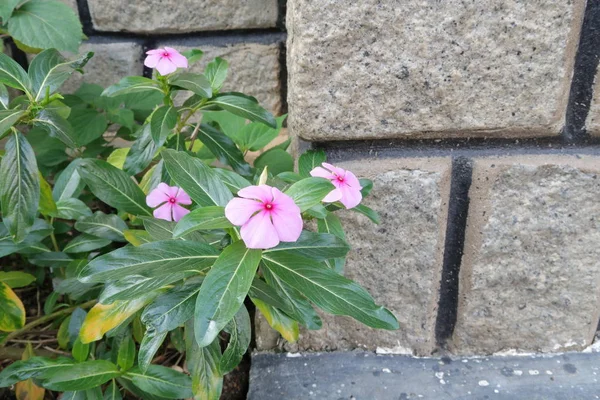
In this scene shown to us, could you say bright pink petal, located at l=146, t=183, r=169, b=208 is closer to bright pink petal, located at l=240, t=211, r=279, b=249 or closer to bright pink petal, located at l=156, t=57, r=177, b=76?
bright pink petal, located at l=156, t=57, r=177, b=76

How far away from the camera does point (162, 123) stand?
849 millimetres

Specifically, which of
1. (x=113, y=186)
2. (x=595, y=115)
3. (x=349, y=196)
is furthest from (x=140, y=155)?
(x=595, y=115)

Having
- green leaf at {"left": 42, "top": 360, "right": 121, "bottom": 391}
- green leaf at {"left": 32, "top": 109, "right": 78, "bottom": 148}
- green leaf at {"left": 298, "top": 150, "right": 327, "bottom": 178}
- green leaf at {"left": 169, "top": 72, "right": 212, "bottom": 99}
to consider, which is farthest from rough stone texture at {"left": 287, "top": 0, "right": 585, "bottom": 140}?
green leaf at {"left": 42, "top": 360, "right": 121, "bottom": 391}

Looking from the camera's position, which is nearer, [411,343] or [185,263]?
[185,263]

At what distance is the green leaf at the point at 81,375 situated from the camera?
2.55 feet

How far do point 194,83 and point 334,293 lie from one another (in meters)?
0.41

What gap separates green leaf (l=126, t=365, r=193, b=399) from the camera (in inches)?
31.5

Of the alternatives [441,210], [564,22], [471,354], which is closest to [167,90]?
[441,210]

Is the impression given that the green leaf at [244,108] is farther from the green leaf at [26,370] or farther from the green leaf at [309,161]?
the green leaf at [26,370]

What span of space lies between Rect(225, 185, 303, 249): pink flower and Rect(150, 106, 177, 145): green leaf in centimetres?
31

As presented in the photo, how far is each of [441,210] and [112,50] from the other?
0.87 m

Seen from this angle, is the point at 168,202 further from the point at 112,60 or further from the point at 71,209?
the point at 112,60

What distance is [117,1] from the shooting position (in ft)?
3.94

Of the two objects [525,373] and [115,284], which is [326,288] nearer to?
[115,284]
